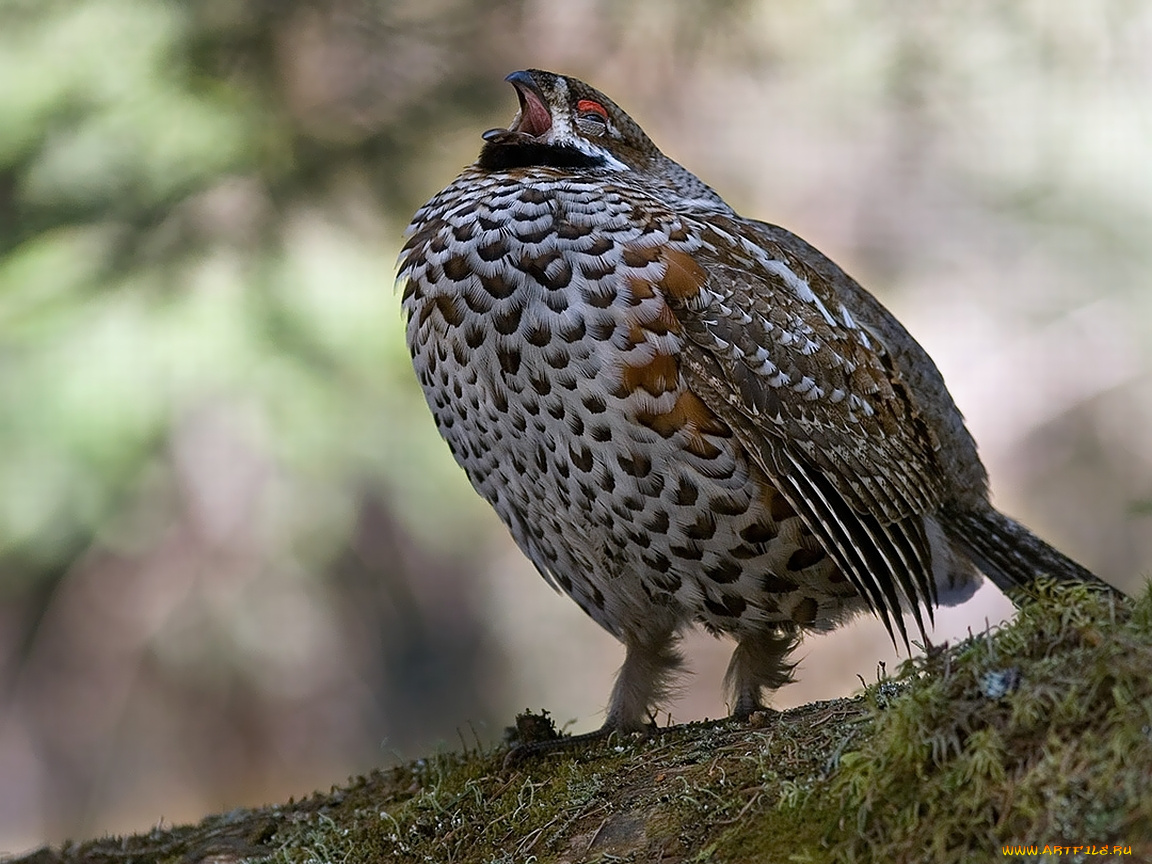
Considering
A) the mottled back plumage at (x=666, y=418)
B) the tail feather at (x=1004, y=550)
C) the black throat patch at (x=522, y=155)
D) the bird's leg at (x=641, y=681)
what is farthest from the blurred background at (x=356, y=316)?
the black throat patch at (x=522, y=155)

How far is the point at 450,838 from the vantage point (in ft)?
11.1

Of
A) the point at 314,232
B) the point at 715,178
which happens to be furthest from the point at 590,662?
the point at 314,232

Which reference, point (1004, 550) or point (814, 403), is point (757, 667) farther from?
point (1004, 550)

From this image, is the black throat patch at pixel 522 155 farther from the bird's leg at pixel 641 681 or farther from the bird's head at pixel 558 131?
the bird's leg at pixel 641 681

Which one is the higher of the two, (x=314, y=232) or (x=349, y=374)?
(x=314, y=232)

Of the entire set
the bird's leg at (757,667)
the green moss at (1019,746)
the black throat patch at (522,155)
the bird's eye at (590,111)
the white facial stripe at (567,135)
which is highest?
A: the bird's eye at (590,111)

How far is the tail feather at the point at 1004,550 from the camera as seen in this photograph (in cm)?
456

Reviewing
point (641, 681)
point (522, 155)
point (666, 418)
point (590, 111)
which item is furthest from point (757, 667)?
point (590, 111)

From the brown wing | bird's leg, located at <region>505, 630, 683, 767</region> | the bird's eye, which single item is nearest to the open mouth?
the bird's eye

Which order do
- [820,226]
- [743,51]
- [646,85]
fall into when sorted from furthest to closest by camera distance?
[820,226] < [646,85] < [743,51]

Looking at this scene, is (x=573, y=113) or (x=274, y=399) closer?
(x=573, y=113)

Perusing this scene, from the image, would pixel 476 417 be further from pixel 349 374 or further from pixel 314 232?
pixel 314 232

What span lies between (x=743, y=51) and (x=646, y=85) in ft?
4.05

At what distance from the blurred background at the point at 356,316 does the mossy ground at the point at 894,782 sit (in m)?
1.42
